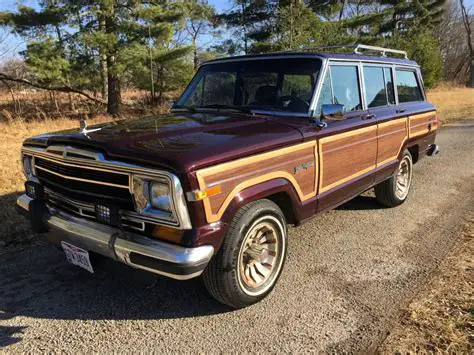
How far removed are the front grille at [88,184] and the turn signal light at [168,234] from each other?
0.26 meters

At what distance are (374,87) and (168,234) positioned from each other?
3.36 metres

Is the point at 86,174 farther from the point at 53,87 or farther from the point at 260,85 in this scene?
the point at 53,87

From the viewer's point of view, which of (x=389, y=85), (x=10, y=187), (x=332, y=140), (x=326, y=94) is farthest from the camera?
(x=10, y=187)

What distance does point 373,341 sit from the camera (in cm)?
279

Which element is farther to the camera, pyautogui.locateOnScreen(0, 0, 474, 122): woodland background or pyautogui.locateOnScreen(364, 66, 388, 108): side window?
pyautogui.locateOnScreen(0, 0, 474, 122): woodland background

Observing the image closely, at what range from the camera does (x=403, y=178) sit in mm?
5727

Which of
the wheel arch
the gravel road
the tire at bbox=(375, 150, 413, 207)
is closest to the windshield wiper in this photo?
the wheel arch

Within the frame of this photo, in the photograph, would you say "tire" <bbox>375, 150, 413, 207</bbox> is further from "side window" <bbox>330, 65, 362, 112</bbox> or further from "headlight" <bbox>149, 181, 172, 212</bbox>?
"headlight" <bbox>149, 181, 172, 212</bbox>

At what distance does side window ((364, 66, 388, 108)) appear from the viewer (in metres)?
4.73

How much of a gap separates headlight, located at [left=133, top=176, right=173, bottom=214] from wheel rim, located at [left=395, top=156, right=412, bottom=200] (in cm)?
387


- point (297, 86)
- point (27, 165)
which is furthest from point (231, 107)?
point (27, 165)


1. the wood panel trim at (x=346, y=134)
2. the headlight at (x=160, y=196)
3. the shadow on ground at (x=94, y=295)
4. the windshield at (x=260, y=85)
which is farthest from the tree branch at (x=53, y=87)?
the headlight at (x=160, y=196)

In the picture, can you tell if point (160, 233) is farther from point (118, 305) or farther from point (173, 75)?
point (173, 75)

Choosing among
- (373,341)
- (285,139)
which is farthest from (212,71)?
(373,341)
